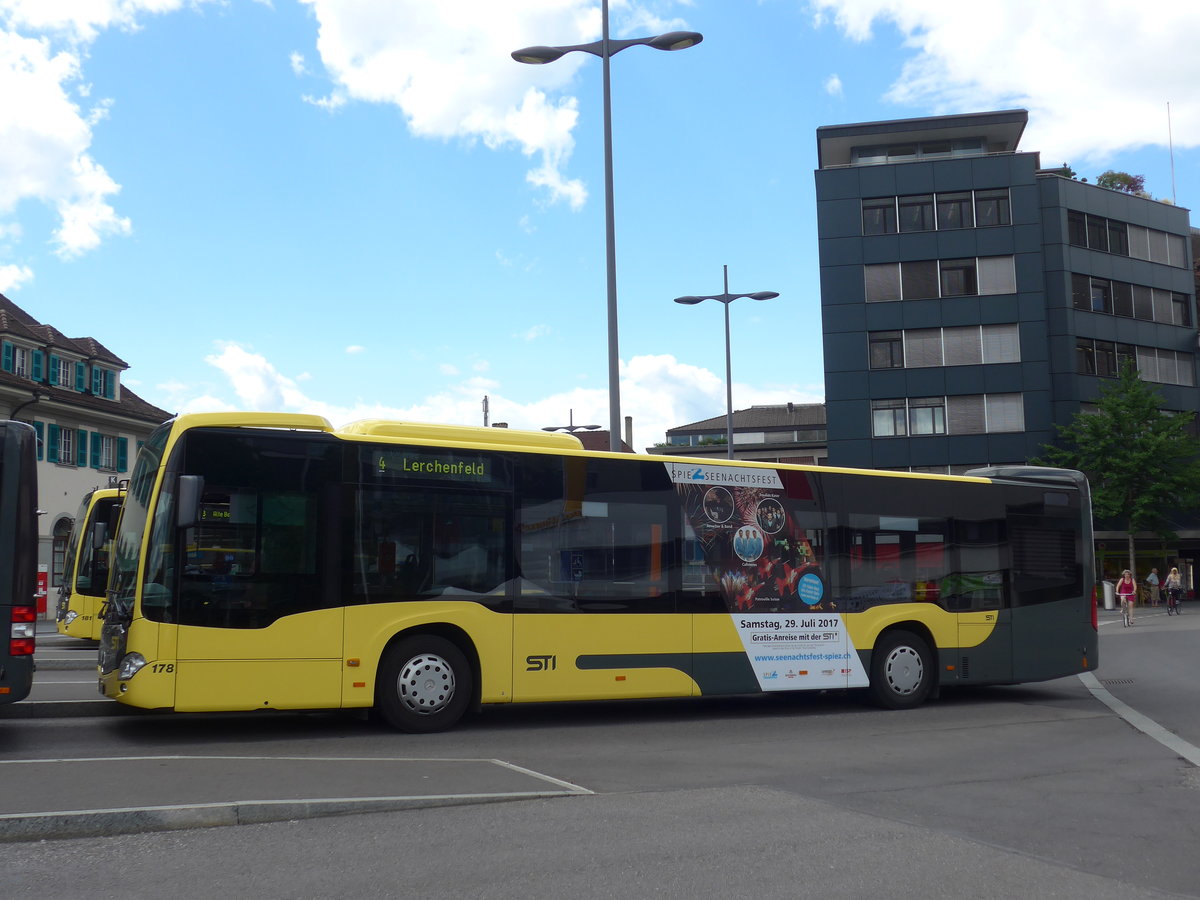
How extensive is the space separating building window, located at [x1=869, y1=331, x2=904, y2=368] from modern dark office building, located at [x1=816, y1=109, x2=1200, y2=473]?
6 cm

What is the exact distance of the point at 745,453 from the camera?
86.9 metres

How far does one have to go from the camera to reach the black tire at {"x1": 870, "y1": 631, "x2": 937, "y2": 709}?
47.5 ft

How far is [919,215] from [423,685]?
44655mm

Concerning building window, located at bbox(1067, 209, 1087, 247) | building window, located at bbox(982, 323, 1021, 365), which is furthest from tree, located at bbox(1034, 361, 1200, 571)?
building window, located at bbox(1067, 209, 1087, 247)

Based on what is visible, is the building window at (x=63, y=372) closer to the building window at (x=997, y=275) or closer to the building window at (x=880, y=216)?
the building window at (x=880, y=216)

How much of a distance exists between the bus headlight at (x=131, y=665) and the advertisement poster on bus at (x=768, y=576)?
225 inches

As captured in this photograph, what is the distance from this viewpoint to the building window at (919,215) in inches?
2035

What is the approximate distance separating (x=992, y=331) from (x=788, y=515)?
40443mm

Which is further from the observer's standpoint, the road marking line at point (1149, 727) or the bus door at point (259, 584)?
the road marking line at point (1149, 727)

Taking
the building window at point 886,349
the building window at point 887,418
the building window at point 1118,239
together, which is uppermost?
the building window at point 1118,239

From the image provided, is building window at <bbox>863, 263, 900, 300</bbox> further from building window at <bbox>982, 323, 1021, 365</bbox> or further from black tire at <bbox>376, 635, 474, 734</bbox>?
black tire at <bbox>376, 635, 474, 734</bbox>

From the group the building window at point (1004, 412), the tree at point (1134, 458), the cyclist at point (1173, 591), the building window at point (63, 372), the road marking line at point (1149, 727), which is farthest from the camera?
the building window at point (1004, 412)

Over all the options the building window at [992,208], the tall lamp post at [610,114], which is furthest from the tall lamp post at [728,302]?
the building window at [992,208]

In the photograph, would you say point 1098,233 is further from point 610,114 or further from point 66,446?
point 66,446
